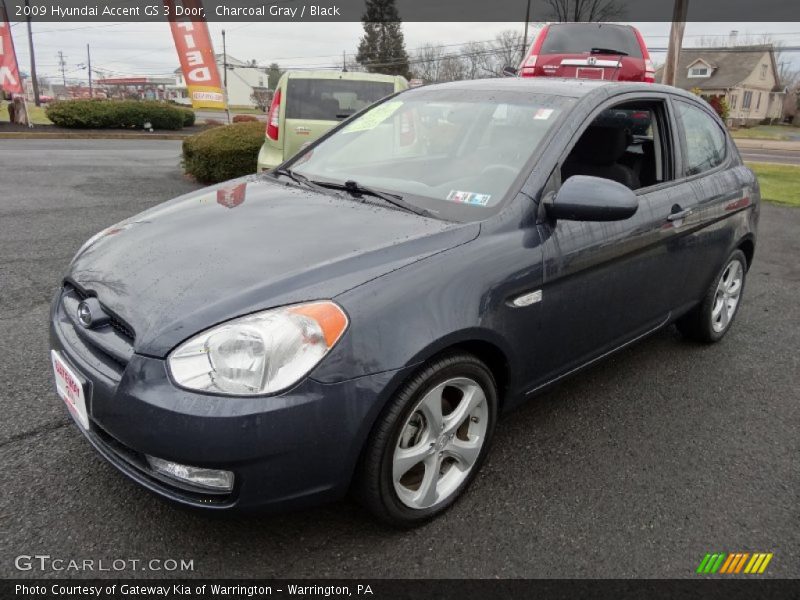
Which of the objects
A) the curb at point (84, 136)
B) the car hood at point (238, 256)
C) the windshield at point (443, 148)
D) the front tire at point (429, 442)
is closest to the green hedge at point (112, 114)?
the curb at point (84, 136)

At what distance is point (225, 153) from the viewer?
30.4 ft

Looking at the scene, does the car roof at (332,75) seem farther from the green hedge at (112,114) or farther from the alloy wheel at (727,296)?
the green hedge at (112,114)

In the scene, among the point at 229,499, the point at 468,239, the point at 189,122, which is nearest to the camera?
the point at 229,499

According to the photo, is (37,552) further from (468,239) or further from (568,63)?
(568,63)

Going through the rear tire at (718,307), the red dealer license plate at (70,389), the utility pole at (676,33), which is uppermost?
the utility pole at (676,33)

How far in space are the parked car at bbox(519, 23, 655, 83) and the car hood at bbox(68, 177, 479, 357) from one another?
5909 mm

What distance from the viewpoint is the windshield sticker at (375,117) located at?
3387 millimetres

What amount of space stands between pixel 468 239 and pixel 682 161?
1.82m

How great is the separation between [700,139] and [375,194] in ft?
7.21

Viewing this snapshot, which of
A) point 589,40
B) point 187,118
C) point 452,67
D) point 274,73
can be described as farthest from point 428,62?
point 589,40

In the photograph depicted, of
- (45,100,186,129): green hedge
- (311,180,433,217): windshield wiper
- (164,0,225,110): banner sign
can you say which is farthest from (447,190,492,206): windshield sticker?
(45,100,186,129): green hedge

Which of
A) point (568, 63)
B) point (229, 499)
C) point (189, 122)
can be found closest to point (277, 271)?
point (229, 499)

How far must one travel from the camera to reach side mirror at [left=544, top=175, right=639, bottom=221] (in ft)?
7.79

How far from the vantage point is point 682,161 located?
3.40m
